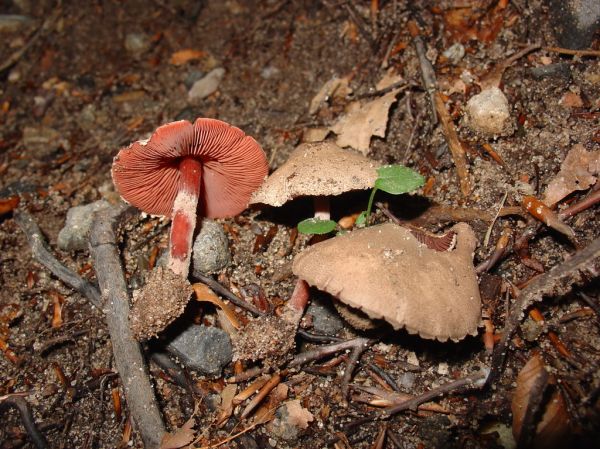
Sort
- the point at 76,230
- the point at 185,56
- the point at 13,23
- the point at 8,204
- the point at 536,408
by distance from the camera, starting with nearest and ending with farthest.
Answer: the point at 536,408 → the point at 76,230 → the point at 8,204 → the point at 185,56 → the point at 13,23

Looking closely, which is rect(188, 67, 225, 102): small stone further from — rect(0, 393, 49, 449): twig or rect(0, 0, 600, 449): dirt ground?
rect(0, 393, 49, 449): twig

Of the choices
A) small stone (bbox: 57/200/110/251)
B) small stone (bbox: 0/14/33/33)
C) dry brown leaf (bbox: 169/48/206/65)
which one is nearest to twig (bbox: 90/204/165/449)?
small stone (bbox: 57/200/110/251)

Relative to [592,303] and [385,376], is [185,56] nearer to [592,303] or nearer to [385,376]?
[385,376]

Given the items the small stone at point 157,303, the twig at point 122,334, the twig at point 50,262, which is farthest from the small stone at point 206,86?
the small stone at point 157,303

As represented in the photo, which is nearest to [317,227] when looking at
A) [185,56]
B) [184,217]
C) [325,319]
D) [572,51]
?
[325,319]

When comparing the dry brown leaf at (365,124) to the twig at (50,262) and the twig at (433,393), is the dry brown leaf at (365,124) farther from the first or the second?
the twig at (50,262)
